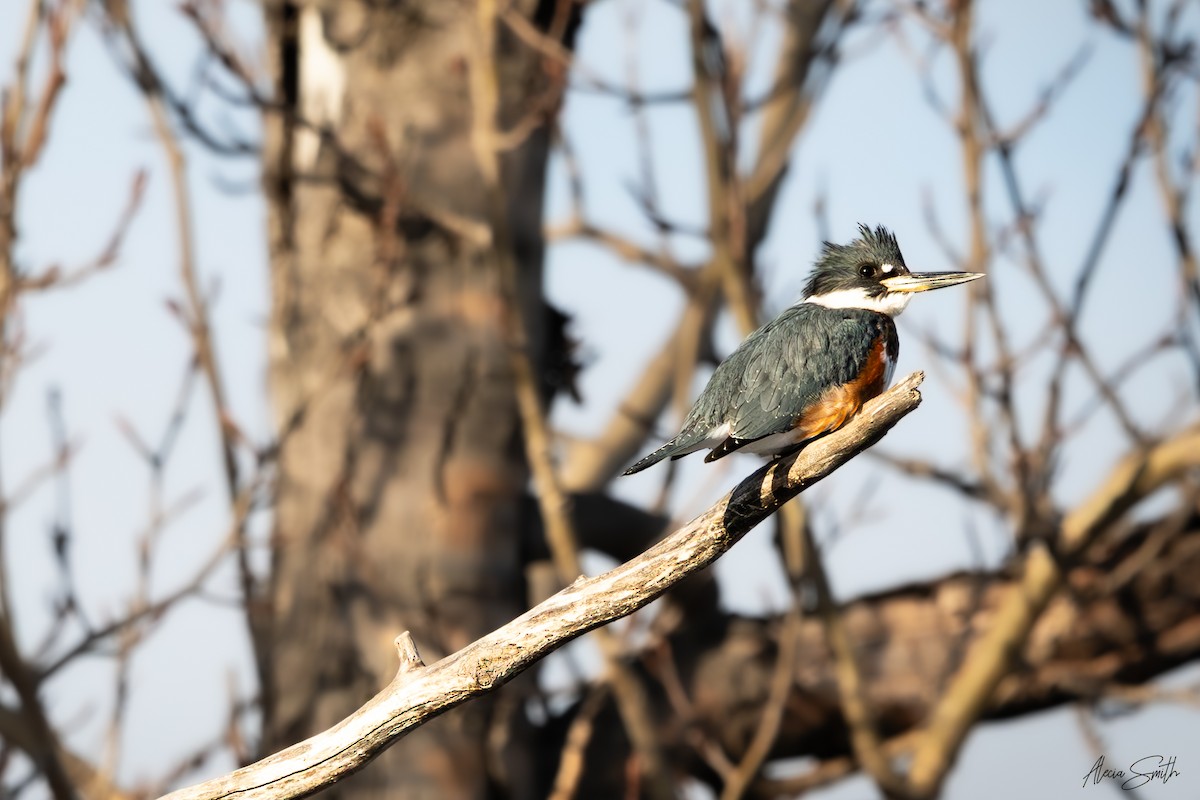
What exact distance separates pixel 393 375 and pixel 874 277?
129 inches

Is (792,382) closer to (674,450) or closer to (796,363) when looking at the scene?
(796,363)

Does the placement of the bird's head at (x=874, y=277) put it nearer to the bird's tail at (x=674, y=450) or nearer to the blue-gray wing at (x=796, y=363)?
the blue-gray wing at (x=796, y=363)

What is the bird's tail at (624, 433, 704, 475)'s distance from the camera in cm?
298

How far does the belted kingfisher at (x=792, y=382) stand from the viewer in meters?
3.15

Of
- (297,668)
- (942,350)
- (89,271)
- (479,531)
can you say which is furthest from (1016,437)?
(89,271)

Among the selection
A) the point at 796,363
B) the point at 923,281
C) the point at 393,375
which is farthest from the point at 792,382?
the point at 393,375

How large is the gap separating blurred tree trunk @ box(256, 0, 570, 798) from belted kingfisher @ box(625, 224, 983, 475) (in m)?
2.90

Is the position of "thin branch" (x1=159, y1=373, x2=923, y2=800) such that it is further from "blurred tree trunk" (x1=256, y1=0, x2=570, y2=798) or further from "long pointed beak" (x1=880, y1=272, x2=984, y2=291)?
"blurred tree trunk" (x1=256, y1=0, x2=570, y2=798)

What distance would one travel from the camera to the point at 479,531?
21.4 feet

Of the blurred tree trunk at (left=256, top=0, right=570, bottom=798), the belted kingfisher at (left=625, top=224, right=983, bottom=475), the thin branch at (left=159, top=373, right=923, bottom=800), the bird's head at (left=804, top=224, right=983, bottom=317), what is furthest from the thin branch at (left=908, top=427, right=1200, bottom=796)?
the thin branch at (left=159, top=373, right=923, bottom=800)

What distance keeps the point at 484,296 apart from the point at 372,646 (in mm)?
1793

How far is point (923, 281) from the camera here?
3.71 metres

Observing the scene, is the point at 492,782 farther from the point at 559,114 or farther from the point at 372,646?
the point at 559,114

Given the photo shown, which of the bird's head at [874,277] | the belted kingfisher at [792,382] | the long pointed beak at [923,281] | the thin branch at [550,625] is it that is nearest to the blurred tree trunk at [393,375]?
the bird's head at [874,277]
